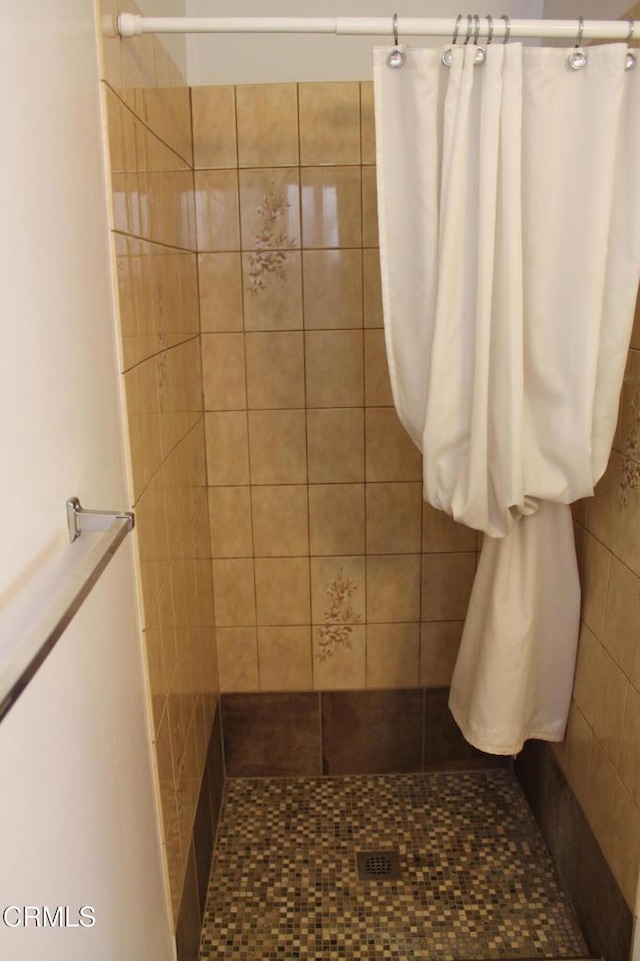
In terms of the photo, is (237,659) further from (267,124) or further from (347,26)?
(347,26)

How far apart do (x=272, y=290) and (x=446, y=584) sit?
1.00 m

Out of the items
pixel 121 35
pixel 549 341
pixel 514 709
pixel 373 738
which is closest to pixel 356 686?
pixel 373 738

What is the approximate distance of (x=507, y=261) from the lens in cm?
141

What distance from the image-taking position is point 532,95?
4.51 ft

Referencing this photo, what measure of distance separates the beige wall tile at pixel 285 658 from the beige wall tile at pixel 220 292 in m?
0.92

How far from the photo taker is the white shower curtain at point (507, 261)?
1367 mm

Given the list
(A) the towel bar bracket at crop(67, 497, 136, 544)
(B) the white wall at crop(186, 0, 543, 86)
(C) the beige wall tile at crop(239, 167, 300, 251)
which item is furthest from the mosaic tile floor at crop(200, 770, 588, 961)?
(B) the white wall at crop(186, 0, 543, 86)

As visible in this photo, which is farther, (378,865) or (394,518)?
(394,518)

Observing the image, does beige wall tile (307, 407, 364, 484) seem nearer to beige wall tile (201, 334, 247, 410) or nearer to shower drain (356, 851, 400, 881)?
beige wall tile (201, 334, 247, 410)

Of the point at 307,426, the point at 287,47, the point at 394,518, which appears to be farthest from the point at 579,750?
the point at 287,47

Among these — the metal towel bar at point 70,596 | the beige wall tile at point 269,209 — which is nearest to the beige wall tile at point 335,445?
the beige wall tile at point 269,209

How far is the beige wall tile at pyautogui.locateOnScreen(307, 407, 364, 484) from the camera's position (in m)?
2.23

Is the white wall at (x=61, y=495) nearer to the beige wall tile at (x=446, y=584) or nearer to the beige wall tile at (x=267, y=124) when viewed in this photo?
the beige wall tile at (x=267, y=124)

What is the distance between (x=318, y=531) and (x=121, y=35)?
1.38 metres
